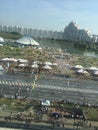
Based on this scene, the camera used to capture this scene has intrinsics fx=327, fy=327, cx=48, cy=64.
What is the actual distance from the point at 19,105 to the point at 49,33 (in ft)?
315

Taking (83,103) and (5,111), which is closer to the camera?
(5,111)

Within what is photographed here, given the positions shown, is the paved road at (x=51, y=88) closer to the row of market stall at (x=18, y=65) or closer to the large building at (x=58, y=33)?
the row of market stall at (x=18, y=65)

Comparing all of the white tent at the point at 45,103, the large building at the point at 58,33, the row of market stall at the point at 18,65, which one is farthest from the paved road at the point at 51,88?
the large building at the point at 58,33

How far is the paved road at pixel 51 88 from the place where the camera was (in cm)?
2013

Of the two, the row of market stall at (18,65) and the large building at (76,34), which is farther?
the large building at (76,34)

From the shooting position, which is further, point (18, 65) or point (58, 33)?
point (58, 33)

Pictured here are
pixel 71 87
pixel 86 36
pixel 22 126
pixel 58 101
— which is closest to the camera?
pixel 22 126

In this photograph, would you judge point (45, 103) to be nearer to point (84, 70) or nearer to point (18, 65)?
point (18, 65)

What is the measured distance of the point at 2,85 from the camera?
21.7 m

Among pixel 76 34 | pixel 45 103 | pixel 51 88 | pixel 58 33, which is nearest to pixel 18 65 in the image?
pixel 51 88

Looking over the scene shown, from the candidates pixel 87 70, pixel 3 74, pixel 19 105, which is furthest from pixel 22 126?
pixel 87 70

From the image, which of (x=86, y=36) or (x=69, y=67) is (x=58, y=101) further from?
(x=86, y=36)

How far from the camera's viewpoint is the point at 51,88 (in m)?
22.4

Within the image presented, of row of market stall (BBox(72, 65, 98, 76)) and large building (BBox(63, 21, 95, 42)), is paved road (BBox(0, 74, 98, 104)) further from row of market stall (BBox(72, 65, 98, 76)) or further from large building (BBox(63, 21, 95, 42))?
large building (BBox(63, 21, 95, 42))
